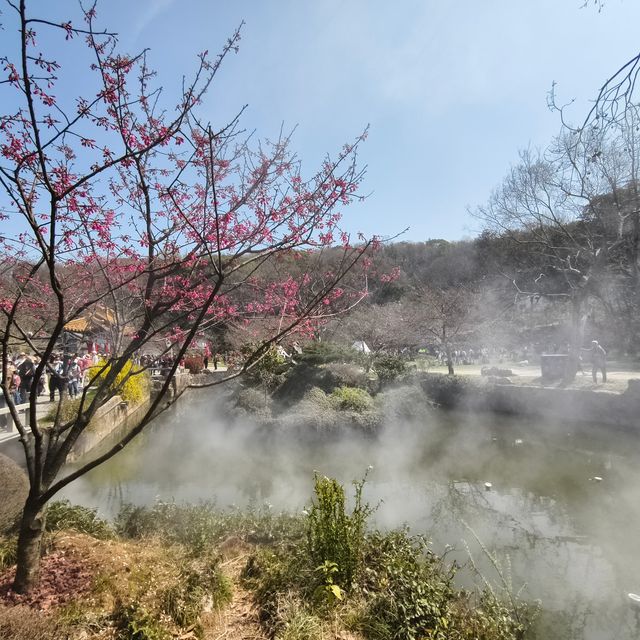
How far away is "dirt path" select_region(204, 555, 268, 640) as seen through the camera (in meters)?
2.73

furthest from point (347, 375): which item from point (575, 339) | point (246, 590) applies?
point (246, 590)

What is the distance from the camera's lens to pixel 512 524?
5.48m

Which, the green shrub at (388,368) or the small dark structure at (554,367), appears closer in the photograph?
the green shrub at (388,368)

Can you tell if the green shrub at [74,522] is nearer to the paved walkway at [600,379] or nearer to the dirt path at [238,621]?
the dirt path at [238,621]

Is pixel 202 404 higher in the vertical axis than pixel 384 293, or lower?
lower

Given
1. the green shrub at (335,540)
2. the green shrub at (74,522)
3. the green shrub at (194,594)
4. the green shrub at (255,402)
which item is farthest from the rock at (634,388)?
the green shrub at (74,522)

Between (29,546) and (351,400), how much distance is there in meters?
8.68

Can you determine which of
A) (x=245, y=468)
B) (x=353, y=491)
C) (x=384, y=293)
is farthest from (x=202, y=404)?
(x=384, y=293)

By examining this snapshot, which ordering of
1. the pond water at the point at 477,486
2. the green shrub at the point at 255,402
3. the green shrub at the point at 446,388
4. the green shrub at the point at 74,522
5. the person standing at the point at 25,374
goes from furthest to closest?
the green shrub at the point at 446,388 < the green shrub at the point at 255,402 < the person standing at the point at 25,374 < the pond water at the point at 477,486 < the green shrub at the point at 74,522

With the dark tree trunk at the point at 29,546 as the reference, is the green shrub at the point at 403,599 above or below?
below

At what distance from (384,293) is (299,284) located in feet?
90.5

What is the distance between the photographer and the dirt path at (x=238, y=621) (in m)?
2.73

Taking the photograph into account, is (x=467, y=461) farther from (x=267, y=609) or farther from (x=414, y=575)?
(x=267, y=609)

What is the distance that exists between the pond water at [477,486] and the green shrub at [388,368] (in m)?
2.13
